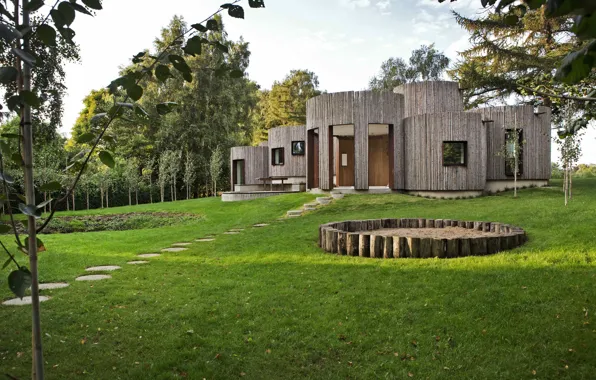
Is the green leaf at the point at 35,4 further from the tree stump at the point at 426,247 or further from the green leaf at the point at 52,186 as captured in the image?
the tree stump at the point at 426,247

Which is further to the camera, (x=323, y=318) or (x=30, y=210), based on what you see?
(x=323, y=318)

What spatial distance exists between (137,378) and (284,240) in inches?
212

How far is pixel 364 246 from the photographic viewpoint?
645 centimetres

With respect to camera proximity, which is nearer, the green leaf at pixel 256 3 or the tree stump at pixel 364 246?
the green leaf at pixel 256 3

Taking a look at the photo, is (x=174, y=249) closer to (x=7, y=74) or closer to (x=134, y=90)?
(x=134, y=90)

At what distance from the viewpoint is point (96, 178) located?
22672 mm

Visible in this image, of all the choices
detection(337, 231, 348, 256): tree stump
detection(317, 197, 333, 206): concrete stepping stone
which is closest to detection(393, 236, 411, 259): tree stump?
detection(337, 231, 348, 256): tree stump

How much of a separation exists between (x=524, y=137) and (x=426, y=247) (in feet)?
44.2

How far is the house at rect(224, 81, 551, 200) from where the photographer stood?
15.0 m

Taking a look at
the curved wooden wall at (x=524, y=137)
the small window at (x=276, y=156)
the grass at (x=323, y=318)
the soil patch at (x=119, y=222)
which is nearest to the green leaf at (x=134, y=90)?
the grass at (x=323, y=318)

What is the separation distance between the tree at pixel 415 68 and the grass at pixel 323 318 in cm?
3418

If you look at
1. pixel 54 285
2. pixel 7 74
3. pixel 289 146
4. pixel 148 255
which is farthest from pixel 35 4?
pixel 289 146

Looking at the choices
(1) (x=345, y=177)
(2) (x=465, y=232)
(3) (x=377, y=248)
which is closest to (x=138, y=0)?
(3) (x=377, y=248)

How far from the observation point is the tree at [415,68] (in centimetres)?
3788
